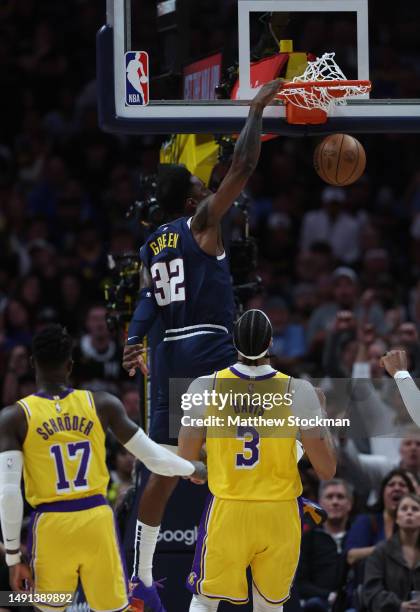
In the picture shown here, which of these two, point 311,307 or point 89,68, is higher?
point 89,68

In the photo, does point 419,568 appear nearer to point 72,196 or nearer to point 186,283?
point 186,283

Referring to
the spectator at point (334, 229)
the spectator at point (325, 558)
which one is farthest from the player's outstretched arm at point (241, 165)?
the spectator at point (334, 229)

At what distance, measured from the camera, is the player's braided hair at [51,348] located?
723 cm

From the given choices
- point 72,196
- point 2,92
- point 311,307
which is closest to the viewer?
point 311,307

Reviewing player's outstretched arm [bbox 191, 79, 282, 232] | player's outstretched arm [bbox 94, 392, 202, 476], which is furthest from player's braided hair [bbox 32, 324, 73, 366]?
player's outstretched arm [bbox 191, 79, 282, 232]

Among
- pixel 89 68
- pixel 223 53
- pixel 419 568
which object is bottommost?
pixel 419 568

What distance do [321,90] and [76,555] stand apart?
3.25 meters

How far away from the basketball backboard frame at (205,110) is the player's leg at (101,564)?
2441mm

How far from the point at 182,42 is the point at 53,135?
7316 mm

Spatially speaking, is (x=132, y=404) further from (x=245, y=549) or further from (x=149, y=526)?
(x=245, y=549)

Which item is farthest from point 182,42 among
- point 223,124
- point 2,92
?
point 2,92

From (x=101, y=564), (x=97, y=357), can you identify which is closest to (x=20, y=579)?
(x=101, y=564)

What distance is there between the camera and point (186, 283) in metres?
8.09

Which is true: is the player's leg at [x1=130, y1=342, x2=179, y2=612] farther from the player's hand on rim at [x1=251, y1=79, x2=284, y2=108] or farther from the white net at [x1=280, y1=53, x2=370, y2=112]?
the white net at [x1=280, y1=53, x2=370, y2=112]
